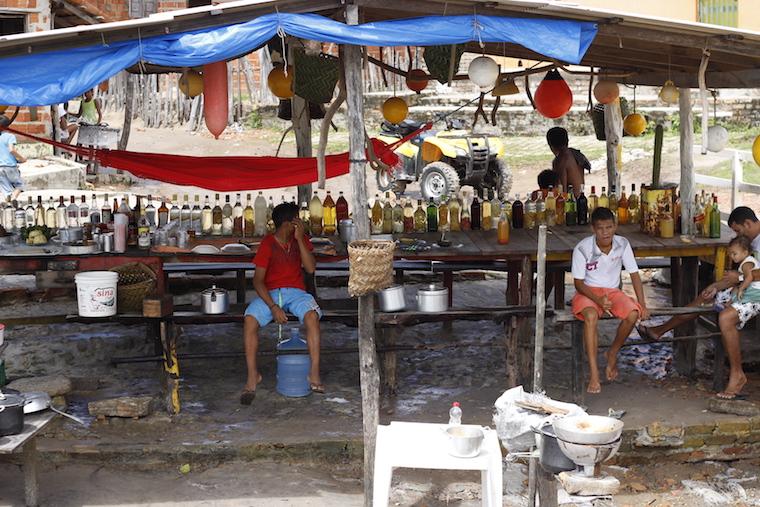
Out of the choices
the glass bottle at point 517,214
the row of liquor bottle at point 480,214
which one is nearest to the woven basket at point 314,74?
the row of liquor bottle at point 480,214

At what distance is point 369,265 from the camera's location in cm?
567

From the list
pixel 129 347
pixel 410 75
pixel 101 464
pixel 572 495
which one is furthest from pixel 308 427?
pixel 410 75

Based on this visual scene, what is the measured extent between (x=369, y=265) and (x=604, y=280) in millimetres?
2234

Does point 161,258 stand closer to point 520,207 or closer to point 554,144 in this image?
point 520,207

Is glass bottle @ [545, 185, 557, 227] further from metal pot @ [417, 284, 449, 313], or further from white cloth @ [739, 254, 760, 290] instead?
metal pot @ [417, 284, 449, 313]

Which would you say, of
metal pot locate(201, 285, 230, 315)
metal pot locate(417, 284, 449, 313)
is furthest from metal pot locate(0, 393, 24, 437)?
metal pot locate(417, 284, 449, 313)

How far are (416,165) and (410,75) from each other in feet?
25.5

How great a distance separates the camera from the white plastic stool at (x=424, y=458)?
15.4ft

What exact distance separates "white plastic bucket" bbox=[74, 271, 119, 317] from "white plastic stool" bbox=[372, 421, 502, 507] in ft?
8.91

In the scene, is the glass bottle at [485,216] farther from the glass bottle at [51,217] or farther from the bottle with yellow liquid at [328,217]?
the glass bottle at [51,217]

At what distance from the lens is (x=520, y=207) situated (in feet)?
26.4

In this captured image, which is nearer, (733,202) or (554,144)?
(554,144)

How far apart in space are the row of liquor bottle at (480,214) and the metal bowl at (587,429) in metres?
3.33

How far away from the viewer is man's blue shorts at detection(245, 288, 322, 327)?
23.4 feet
